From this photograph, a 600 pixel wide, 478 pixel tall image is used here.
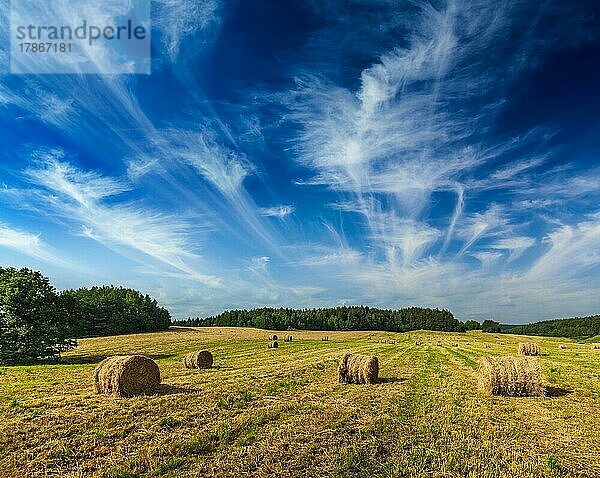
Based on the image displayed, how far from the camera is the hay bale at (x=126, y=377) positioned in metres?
16.6

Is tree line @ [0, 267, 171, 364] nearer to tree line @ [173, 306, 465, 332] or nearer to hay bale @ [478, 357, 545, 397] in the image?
hay bale @ [478, 357, 545, 397]

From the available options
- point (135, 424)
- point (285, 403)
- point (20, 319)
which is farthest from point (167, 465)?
point (20, 319)

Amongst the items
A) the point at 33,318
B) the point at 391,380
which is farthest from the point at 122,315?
the point at 391,380

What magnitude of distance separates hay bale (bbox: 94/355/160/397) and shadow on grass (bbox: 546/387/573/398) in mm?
15744

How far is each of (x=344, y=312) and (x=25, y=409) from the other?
136981 mm

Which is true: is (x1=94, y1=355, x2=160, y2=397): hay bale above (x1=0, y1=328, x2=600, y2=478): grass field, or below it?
above

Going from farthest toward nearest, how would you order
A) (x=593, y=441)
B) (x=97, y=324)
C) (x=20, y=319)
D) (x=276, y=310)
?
(x=276, y=310)
(x=97, y=324)
(x=20, y=319)
(x=593, y=441)

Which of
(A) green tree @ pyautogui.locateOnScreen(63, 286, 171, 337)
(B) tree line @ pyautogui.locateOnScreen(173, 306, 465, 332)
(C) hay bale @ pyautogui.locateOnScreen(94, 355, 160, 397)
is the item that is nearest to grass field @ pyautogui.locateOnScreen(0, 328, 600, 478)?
(C) hay bale @ pyautogui.locateOnScreen(94, 355, 160, 397)

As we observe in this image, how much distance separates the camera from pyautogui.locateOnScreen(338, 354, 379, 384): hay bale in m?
20.0

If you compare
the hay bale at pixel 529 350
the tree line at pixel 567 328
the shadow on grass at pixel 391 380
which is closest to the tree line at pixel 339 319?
the tree line at pixel 567 328

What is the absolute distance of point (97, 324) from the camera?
86.1 metres

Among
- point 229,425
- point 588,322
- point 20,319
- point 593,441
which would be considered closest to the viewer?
point 593,441

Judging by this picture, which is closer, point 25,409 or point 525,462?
point 525,462

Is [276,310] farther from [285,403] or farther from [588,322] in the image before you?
[285,403]
